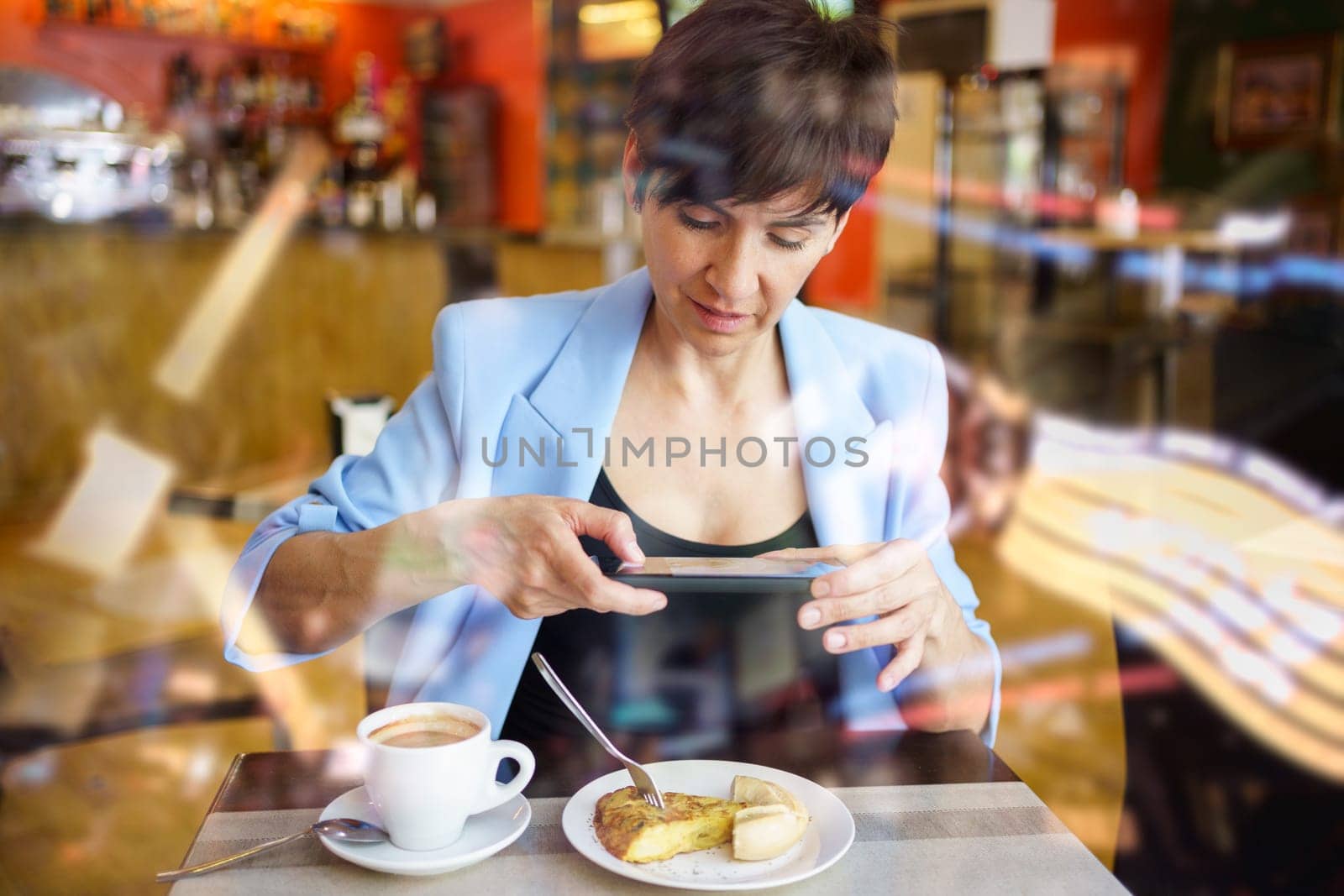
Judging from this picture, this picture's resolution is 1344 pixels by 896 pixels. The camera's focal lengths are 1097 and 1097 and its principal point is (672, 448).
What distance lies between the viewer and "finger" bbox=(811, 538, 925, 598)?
60cm

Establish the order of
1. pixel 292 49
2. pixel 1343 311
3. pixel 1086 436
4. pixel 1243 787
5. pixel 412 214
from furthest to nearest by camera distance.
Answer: pixel 292 49
pixel 412 214
pixel 1086 436
pixel 1343 311
pixel 1243 787

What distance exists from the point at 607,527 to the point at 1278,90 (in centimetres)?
379

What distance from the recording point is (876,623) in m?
0.63

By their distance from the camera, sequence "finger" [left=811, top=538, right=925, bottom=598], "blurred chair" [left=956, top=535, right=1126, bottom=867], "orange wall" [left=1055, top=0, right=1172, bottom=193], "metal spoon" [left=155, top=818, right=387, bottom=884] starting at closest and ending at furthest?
"metal spoon" [left=155, top=818, right=387, bottom=884] → "finger" [left=811, top=538, right=925, bottom=598] → "blurred chair" [left=956, top=535, right=1126, bottom=867] → "orange wall" [left=1055, top=0, right=1172, bottom=193]

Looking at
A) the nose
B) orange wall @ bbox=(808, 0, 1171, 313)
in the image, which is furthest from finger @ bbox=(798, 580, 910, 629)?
orange wall @ bbox=(808, 0, 1171, 313)

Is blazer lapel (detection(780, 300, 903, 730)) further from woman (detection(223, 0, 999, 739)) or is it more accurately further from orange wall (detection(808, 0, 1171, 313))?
Answer: orange wall (detection(808, 0, 1171, 313))

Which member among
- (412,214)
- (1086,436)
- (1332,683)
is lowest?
(1086,436)

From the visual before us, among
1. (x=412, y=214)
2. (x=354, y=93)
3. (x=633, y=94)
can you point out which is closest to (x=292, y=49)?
(x=354, y=93)

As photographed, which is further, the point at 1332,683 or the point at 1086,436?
the point at 1086,436

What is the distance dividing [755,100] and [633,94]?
11cm

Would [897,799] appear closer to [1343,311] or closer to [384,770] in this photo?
[384,770]

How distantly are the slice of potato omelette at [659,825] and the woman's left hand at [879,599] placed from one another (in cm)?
11

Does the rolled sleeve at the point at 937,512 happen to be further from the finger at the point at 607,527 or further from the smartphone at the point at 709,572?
the finger at the point at 607,527

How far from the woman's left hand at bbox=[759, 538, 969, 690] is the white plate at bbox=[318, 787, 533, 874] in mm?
180
